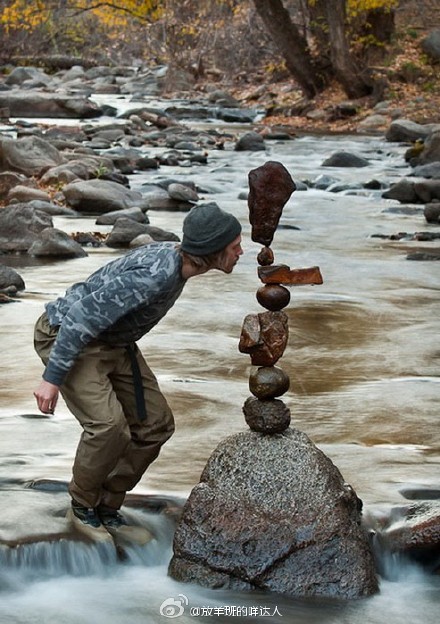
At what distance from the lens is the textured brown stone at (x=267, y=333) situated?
4.68 meters

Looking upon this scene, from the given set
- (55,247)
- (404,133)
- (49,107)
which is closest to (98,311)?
(55,247)

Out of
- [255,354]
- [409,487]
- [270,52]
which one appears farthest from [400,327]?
[270,52]

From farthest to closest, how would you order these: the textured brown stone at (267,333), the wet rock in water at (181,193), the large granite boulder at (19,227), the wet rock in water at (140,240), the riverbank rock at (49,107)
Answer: the riverbank rock at (49,107) → the wet rock in water at (181,193) → the wet rock in water at (140,240) → the large granite boulder at (19,227) → the textured brown stone at (267,333)

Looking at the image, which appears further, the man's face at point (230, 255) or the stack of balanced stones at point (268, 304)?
the stack of balanced stones at point (268, 304)

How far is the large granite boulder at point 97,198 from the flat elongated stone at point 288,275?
10815 millimetres

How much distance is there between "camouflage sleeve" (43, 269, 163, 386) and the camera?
14.1ft

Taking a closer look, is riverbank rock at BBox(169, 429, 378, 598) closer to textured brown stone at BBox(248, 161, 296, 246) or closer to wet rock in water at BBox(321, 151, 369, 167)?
textured brown stone at BBox(248, 161, 296, 246)

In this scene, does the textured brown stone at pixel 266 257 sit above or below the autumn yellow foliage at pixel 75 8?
above

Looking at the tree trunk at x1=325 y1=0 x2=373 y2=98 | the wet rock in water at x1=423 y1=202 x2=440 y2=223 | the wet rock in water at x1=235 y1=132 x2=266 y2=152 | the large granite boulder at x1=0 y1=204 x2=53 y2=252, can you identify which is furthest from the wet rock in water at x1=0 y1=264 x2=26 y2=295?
the tree trunk at x1=325 y1=0 x2=373 y2=98

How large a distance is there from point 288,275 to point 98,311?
29.8 inches

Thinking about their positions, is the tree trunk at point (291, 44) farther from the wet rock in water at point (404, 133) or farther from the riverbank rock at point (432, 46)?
the wet rock in water at point (404, 133)

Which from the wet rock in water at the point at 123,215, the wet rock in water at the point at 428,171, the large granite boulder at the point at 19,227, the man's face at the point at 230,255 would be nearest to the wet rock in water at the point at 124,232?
the large granite boulder at the point at 19,227

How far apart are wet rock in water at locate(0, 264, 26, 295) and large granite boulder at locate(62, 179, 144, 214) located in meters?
5.03

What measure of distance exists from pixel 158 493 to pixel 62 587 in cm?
64
